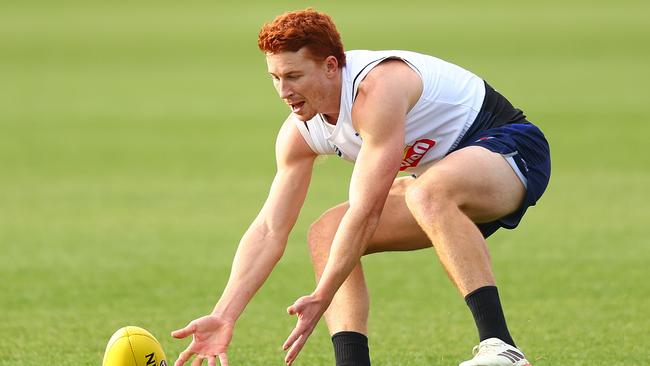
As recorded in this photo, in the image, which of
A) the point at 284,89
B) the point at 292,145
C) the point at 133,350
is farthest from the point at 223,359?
the point at 284,89

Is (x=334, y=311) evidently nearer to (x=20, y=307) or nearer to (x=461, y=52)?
(x=20, y=307)

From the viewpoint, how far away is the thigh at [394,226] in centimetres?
661

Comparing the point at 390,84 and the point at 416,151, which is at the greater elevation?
the point at 390,84

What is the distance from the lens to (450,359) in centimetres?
747

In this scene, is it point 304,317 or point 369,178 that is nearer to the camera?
point 304,317

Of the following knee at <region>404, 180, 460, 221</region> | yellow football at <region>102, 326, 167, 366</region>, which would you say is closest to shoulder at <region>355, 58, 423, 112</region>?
knee at <region>404, 180, 460, 221</region>

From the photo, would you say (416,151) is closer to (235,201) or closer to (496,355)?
(496,355)

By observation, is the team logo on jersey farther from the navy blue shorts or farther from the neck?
the neck

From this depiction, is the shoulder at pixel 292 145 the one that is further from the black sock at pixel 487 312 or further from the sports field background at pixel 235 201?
the sports field background at pixel 235 201

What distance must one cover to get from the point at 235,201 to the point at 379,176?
973 centimetres

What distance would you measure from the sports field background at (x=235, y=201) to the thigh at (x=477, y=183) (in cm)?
137

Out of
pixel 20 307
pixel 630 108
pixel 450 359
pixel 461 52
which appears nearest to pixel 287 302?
pixel 20 307

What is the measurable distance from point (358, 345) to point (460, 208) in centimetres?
94

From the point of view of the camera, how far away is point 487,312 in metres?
6.04
